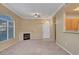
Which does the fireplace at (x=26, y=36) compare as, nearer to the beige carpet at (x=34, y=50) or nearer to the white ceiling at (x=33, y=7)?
the white ceiling at (x=33, y=7)

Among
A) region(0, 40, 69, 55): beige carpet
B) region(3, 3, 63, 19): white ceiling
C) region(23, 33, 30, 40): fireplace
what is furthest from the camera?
region(23, 33, 30, 40): fireplace

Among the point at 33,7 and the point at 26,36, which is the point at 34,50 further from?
the point at 26,36

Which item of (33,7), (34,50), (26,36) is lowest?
(34,50)

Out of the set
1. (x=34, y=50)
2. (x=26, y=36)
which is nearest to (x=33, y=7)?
(x=34, y=50)

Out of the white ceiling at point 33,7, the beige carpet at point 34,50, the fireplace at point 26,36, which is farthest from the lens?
the fireplace at point 26,36

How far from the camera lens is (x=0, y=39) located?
5.88 metres

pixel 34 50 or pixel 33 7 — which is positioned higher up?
pixel 33 7

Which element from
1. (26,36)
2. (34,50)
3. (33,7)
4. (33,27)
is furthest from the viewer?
(33,27)

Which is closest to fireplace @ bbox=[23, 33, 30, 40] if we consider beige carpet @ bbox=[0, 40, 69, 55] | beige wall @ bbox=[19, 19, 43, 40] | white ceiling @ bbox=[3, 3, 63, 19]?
beige wall @ bbox=[19, 19, 43, 40]

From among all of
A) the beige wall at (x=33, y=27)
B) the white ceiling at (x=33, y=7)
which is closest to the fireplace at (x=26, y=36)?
the beige wall at (x=33, y=27)

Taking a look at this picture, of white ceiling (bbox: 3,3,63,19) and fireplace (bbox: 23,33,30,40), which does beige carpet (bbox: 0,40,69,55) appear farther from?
fireplace (bbox: 23,33,30,40)

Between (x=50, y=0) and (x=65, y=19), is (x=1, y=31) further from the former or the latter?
(x=50, y=0)

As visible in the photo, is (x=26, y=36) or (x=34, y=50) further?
(x=26, y=36)
